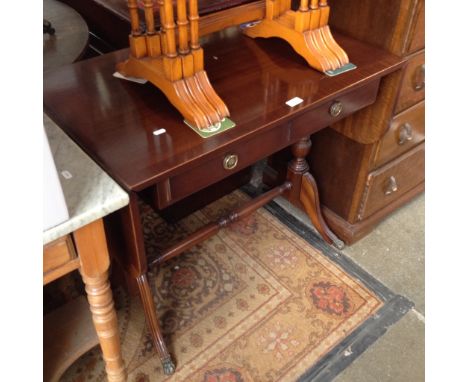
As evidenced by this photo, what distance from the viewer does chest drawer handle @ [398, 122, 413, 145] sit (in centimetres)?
158

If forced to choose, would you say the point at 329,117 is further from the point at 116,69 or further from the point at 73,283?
the point at 73,283

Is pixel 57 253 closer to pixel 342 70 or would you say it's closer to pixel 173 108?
pixel 173 108

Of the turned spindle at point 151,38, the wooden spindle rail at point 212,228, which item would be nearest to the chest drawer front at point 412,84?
the wooden spindle rail at point 212,228

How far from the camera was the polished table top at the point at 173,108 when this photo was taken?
38.9 inches

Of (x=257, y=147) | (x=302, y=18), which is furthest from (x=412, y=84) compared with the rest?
(x=257, y=147)

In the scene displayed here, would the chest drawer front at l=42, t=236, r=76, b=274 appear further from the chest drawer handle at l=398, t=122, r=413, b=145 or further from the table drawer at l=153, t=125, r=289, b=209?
the chest drawer handle at l=398, t=122, r=413, b=145

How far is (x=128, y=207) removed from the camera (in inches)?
39.5

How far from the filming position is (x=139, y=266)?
1180mm

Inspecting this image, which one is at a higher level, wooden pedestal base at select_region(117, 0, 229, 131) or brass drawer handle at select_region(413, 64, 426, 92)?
wooden pedestal base at select_region(117, 0, 229, 131)

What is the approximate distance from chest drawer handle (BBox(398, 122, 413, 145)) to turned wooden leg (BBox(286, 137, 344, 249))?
0.97 feet

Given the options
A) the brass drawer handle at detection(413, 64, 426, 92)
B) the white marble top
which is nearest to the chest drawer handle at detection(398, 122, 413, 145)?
the brass drawer handle at detection(413, 64, 426, 92)

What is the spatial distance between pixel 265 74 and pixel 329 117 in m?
0.20

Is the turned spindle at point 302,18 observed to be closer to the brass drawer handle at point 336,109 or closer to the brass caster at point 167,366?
the brass drawer handle at point 336,109

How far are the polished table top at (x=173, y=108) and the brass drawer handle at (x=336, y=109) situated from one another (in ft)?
0.18
